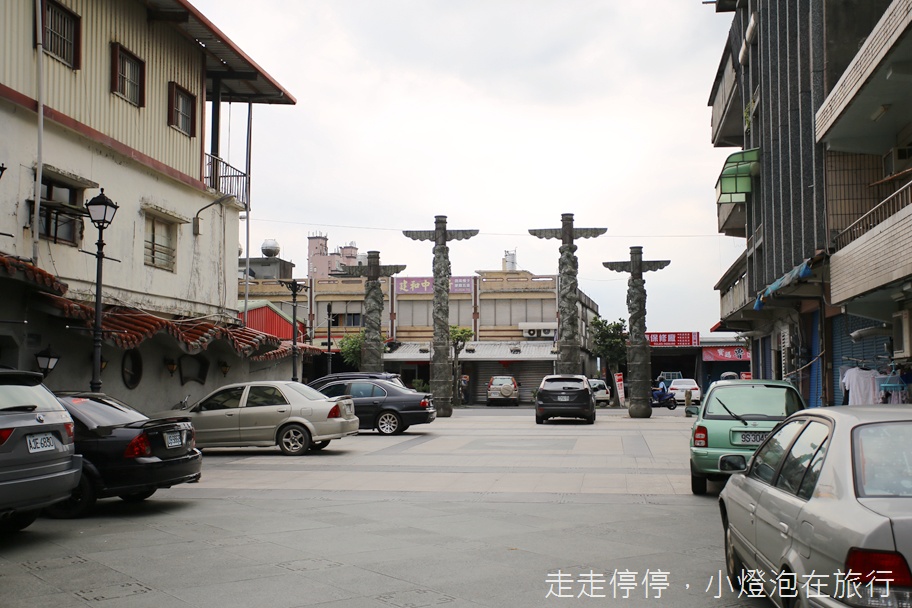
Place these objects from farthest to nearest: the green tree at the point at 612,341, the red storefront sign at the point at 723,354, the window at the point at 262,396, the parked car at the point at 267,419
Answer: the red storefront sign at the point at 723,354, the green tree at the point at 612,341, the window at the point at 262,396, the parked car at the point at 267,419

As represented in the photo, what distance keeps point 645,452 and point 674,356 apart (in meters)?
54.7

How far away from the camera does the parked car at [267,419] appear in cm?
1792

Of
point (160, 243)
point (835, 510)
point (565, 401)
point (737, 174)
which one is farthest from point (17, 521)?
point (737, 174)

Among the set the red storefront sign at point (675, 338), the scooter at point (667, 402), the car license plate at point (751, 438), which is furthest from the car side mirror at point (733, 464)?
the red storefront sign at point (675, 338)

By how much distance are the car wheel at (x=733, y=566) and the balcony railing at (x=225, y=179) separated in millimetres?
19059

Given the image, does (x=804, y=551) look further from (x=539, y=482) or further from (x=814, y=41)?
(x=814, y=41)

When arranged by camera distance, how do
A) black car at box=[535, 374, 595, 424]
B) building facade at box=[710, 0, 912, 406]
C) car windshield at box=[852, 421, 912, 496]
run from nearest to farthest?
car windshield at box=[852, 421, 912, 496] < building facade at box=[710, 0, 912, 406] < black car at box=[535, 374, 595, 424]

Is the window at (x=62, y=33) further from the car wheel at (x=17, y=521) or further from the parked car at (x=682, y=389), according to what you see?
the parked car at (x=682, y=389)

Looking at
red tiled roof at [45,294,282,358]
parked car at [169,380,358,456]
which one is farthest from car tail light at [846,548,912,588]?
parked car at [169,380,358,456]

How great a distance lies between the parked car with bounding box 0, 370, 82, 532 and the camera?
25.9 ft

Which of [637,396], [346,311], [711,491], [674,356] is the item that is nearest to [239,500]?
[711,491]

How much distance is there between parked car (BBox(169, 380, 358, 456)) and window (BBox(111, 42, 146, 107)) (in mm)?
6944

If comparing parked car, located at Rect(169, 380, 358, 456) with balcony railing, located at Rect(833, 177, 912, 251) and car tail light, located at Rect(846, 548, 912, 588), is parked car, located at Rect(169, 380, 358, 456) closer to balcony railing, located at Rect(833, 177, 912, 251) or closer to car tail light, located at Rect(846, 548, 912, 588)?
balcony railing, located at Rect(833, 177, 912, 251)

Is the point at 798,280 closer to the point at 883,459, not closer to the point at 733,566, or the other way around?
the point at 733,566
